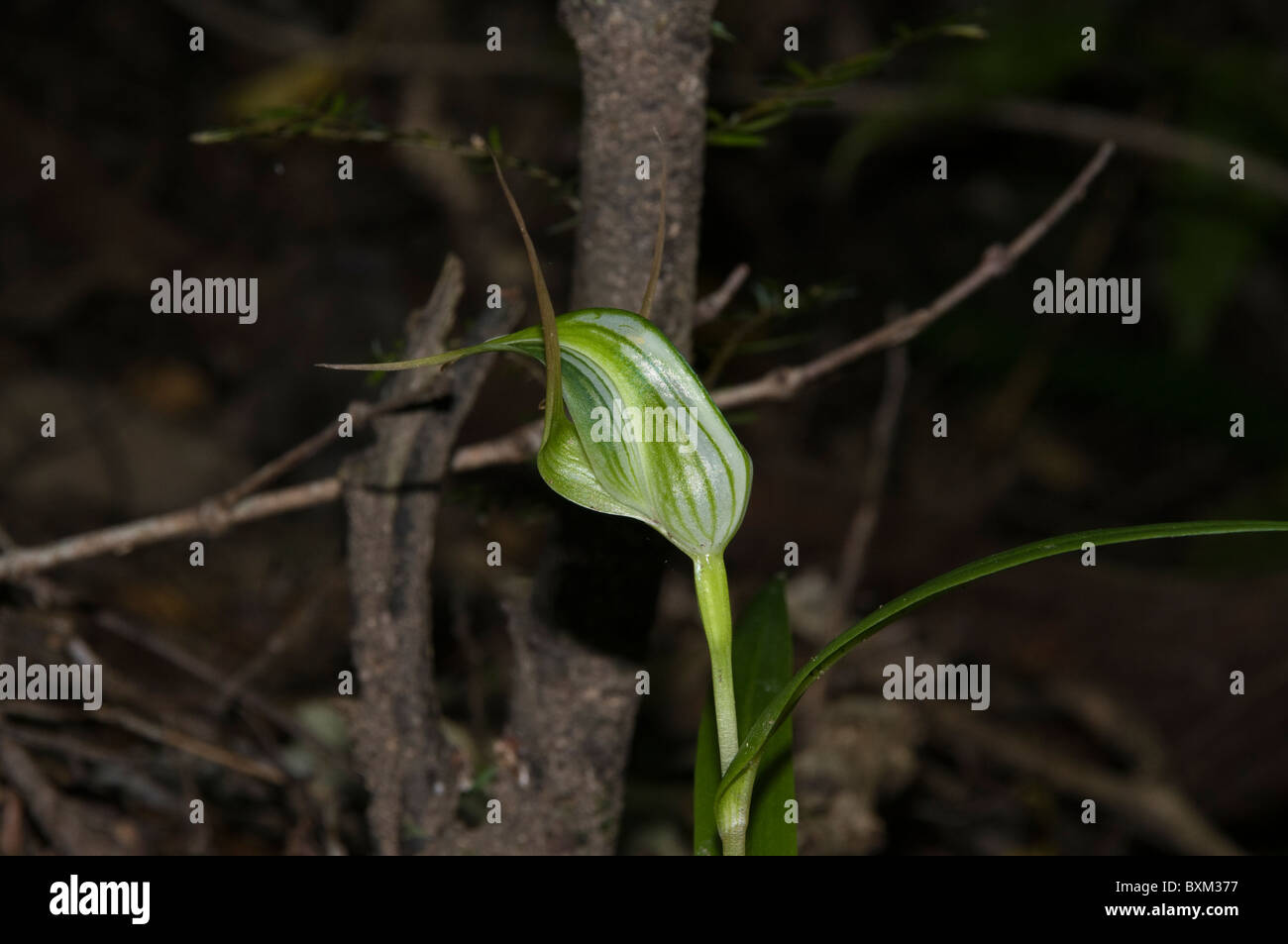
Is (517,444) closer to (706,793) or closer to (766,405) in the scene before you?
(706,793)

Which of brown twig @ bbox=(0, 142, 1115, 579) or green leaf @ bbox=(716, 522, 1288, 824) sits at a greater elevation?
brown twig @ bbox=(0, 142, 1115, 579)

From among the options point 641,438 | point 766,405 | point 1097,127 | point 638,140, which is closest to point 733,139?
point 638,140

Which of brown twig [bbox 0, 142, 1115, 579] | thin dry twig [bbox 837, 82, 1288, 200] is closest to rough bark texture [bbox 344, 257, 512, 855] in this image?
brown twig [bbox 0, 142, 1115, 579]

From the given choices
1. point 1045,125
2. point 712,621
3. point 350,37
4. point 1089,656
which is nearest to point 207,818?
point 712,621

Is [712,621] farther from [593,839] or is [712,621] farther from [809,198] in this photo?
[809,198]

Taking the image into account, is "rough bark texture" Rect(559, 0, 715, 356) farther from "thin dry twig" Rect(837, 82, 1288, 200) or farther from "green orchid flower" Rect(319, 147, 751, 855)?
"thin dry twig" Rect(837, 82, 1288, 200)
